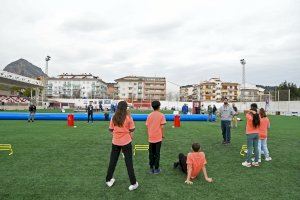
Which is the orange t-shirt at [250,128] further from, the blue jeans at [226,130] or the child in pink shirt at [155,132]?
the blue jeans at [226,130]

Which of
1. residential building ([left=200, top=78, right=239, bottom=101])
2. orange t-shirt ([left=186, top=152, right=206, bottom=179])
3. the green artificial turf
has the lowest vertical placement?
the green artificial turf

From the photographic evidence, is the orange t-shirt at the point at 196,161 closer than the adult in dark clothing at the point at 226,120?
Yes

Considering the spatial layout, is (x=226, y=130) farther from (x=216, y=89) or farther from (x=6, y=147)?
(x=216, y=89)

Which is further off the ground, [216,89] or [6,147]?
[216,89]

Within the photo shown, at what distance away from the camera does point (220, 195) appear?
5.84m

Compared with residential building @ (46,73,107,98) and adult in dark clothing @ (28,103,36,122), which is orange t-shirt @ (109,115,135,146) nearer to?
adult in dark clothing @ (28,103,36,122)

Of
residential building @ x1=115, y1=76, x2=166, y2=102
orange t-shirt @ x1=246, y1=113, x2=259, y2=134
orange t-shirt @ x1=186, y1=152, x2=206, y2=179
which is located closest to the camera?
orange t-shirt @ x1=186, y1=152, x2=206, y2=179

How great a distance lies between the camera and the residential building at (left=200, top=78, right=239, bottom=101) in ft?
450

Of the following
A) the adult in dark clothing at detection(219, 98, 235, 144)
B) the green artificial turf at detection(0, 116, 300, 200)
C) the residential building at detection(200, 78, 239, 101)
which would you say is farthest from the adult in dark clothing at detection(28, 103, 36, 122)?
the residential building at detection(200, 78, 239, 101)

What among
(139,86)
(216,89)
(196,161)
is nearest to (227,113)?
(196,161)

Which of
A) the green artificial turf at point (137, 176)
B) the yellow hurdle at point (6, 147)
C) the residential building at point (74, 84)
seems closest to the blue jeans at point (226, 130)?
the green artificial turf at point (137, 176)

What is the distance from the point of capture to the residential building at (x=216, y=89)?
137 meters

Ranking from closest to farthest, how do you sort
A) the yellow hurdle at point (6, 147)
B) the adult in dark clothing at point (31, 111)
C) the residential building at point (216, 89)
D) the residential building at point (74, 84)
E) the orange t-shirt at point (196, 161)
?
the orange t-shirt at point (196, 161) < the yellow hurdle at point (6, 147) < the adult in dark clothing at point (31, 111) < the residential building at point (216, 89) < the residential building at point (74, 84)

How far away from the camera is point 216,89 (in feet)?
452
